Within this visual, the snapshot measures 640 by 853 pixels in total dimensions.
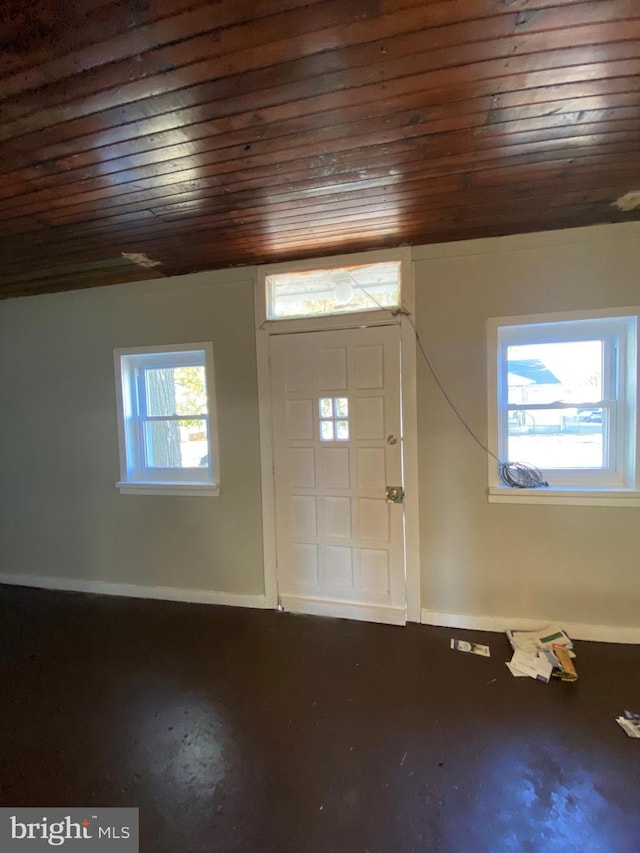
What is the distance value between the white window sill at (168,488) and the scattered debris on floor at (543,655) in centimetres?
215

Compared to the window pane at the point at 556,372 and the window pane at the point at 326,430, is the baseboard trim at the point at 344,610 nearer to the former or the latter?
the window pane at the point at 326,430

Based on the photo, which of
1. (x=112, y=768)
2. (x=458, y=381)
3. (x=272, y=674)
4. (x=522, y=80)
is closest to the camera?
(x=522, y=80)

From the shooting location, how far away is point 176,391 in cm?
290

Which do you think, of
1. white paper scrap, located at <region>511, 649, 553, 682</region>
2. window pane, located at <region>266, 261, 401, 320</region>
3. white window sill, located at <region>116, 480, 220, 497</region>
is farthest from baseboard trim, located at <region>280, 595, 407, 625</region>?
window pane, located at <region>266, 261, 401, 320</region>

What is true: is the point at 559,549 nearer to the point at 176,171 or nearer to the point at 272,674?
the point at 272,674

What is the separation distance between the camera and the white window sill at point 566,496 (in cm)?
Result: 216

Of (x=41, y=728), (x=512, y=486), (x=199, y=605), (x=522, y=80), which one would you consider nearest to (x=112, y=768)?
(x=41, y=728)

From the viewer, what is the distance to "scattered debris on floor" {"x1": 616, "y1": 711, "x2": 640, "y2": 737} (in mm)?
1623

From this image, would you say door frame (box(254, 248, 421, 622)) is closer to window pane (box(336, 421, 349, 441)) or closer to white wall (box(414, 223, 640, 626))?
white wall (box(414, 223, 640, 626))

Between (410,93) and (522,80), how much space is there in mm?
343

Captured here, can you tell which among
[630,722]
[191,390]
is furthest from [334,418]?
[630,722]

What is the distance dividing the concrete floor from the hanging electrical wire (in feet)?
3.23

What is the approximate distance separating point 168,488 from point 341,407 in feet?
4.86

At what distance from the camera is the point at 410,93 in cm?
119
